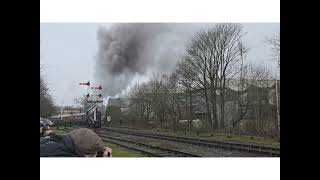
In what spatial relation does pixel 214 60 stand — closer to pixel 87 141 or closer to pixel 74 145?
pixel 87 141

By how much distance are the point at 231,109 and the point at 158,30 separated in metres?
1.95

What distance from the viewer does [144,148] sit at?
29.4 feet

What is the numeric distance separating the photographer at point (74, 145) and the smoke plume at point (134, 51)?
35.5 inches

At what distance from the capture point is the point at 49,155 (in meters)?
8.82

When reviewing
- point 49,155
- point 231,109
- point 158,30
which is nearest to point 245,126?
point 231,109

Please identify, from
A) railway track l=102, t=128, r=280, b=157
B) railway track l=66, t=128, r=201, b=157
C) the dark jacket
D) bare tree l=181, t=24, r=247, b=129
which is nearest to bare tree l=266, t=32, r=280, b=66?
bare tree l=181, t=24, r=247, b=129

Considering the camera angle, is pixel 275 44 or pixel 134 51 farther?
pixel 134 51

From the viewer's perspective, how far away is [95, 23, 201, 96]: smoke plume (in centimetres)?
878

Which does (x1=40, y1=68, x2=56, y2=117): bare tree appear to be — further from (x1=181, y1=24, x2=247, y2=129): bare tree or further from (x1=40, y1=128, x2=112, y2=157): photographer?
(x1=181, y1=24, x2=247, y2=129): bare tree

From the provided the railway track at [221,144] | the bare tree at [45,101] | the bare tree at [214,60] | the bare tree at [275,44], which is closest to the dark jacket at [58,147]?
the bare tree at [45,101]

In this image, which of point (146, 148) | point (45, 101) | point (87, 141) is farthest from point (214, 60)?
point (45, 101)

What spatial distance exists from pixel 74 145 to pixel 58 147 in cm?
29

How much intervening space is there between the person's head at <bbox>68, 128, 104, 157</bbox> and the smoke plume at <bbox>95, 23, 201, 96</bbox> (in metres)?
0.83
